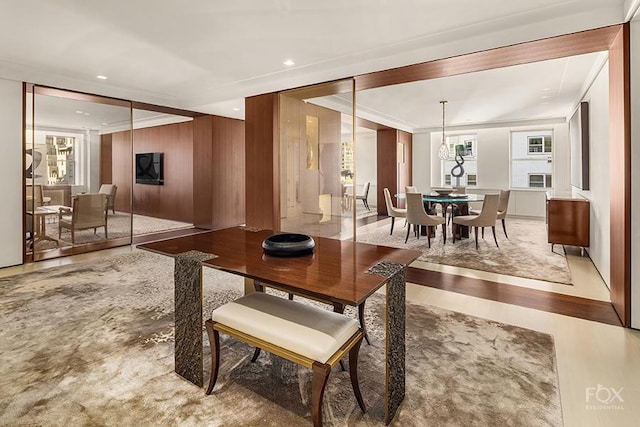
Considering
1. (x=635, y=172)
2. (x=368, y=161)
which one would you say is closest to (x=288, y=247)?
(x=635, y=172)

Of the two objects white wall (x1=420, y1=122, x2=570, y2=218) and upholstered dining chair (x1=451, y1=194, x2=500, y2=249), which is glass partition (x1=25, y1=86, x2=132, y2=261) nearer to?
upholstered dining chair (x1=451, y1=194, x2=500, y2=249)

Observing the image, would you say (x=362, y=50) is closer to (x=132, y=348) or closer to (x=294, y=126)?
(x=294, y=126)

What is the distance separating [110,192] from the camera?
19.1 ft

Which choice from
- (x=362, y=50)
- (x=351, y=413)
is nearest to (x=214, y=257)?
(x=351, y=413)

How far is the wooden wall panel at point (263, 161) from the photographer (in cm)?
529

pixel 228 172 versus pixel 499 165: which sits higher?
pixel 499 165

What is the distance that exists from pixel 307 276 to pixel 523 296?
281 cm

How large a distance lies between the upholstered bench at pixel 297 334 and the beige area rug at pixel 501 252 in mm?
3235

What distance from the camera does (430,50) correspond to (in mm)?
3617

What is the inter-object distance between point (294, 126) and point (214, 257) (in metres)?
3.74

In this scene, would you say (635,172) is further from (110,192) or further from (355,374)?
(110,192)

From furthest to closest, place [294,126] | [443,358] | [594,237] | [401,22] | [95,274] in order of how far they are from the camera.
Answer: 1. [294,126]
2. [594,237]
3. [95,274]
4. [401,22]
5. [443,358]

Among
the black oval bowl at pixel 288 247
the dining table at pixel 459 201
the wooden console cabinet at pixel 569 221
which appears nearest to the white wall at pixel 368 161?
the dining table at pixel 459 201

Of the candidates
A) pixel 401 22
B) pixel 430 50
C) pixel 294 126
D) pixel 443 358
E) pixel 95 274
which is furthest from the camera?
pixel 294 126
